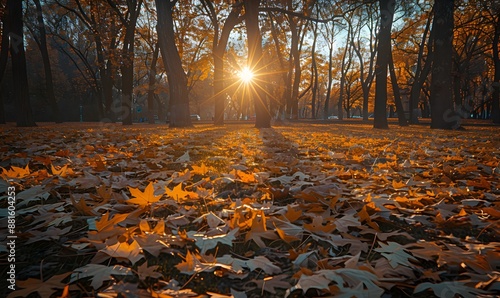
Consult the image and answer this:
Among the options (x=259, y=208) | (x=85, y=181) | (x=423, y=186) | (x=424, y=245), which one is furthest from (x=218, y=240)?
(x=423, y=186)

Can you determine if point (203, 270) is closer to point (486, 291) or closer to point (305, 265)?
point (305, 265)

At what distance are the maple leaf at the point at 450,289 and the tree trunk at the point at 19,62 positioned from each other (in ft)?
44.6

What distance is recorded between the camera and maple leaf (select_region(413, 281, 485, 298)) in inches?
35.5

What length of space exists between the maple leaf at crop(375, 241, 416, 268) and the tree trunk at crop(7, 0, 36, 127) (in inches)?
528

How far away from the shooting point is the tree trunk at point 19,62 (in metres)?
10.3

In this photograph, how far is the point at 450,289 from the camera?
931 mm

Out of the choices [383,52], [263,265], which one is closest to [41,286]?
[263,265]

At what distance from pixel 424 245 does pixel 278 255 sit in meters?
0.65

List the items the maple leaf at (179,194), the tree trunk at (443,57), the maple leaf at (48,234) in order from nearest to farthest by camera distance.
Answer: the maple leaf at (48,234)
the maple leaf at (179,194)
the tree trunk at (443,57)

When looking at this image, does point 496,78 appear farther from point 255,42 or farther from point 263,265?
point 263,265

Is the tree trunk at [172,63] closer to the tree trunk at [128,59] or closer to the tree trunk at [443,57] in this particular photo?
the tree trunk at [128,59]

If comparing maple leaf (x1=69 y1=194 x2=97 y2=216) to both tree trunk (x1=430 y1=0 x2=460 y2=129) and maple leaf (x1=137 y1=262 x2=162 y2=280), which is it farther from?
tree trunk (x1=430 y1=0 x2=460 y2=129)

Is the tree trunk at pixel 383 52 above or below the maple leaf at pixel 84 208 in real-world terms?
above

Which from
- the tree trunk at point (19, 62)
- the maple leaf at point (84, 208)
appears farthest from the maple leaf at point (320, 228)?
the tree trunk at point (19, 62)
